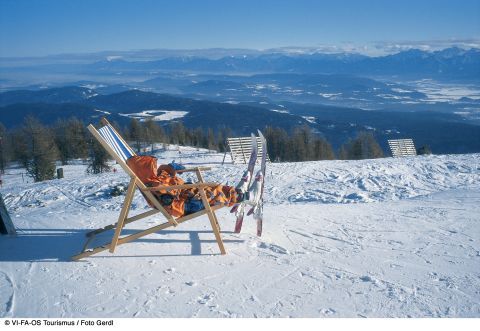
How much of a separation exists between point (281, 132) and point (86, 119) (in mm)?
77040

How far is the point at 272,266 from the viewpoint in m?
4.52

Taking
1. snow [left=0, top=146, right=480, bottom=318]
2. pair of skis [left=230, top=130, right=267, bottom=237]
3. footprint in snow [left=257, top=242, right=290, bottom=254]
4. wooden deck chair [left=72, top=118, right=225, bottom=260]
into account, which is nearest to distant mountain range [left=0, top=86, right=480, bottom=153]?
snow [left=0, top=146, right=480, bottom=318]

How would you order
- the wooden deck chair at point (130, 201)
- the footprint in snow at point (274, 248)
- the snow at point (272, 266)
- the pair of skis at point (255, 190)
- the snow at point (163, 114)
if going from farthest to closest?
the snow at point (163, 114)
the pair of skis at point (255, 190)
the footprint in snow at point (274, 248)
the wooden deck chair at point (130, 201)
the snow at point (272, 266)

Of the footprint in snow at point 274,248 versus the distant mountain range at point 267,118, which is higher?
the footprint in snow at point 274,248

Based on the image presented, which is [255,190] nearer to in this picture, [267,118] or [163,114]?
[267,118]

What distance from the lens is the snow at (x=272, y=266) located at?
3.67 metres

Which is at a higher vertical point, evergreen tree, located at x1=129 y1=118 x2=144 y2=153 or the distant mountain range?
evergreen tree, located at x1=129 y1=118 x2=144 y2=153

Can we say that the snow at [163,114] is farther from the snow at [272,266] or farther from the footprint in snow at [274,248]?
the footprint in snow at [274,248]

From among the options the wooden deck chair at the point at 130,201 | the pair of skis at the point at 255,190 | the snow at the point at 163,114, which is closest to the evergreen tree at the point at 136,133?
the pair of skis at the point at 255,190

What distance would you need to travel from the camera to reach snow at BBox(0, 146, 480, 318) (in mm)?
3672

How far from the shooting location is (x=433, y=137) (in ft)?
324

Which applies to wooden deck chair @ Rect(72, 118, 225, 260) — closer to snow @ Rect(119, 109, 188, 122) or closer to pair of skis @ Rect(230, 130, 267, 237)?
pair of skis @ Rect(230, 130, 267, 237)

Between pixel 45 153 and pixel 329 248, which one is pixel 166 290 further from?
pixel 45 153

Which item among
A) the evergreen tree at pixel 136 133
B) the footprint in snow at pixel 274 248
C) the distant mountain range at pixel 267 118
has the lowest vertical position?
the distant mountain range at pixel 267 118
